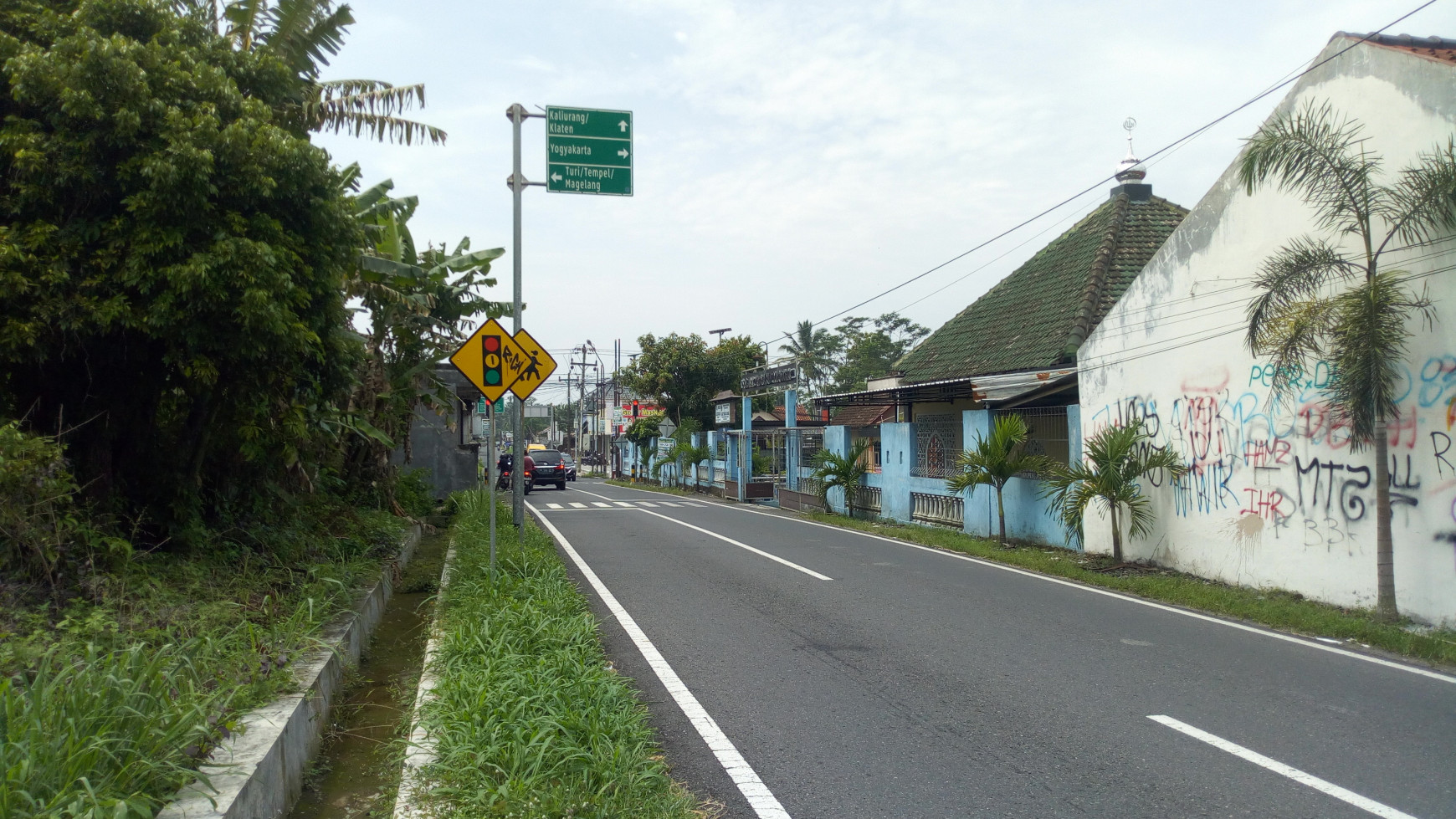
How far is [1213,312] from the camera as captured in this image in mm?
11648

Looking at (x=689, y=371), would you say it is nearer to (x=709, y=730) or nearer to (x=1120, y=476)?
(x=1120, y=476)

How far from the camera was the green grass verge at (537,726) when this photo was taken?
14.2ft

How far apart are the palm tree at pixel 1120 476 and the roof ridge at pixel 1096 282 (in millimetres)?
4431

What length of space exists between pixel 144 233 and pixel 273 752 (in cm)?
414

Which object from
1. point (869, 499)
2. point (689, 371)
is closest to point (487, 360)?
point (869, 499)

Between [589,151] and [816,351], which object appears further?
[816,351]

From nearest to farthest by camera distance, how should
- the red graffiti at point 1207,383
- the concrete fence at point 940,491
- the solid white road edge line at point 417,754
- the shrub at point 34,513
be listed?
the solid white road edge line at point 417,754 → the shrub at point 34,513 → the red graffiti at point 1207,383 → the concrete fence at point 940,491

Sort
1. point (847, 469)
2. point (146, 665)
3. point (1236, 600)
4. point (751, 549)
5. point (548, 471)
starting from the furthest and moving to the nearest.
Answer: point (548, 471) < point (847, 469) < point (751, 549) < point (1236, 600) < point (146, 665)

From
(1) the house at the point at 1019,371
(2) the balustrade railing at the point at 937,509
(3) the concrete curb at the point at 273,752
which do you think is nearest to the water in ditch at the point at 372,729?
(3) the concrete curb at the point at 273,752

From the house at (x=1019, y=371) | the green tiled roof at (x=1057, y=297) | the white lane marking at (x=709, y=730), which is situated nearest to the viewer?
the white lane marking at (x=709, y=730)

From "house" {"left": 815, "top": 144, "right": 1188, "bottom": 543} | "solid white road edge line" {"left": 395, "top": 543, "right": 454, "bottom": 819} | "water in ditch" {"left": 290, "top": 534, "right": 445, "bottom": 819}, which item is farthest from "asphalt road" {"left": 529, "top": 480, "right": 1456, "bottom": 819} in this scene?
"house" {"left": 815, "top": 144, "right": 1188, "bottom": 543}

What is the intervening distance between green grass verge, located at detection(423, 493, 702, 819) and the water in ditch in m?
0.38

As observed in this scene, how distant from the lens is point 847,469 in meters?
22.4

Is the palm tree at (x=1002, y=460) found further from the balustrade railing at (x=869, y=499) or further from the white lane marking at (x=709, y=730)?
the white lane marking at (x=709, y=730)
